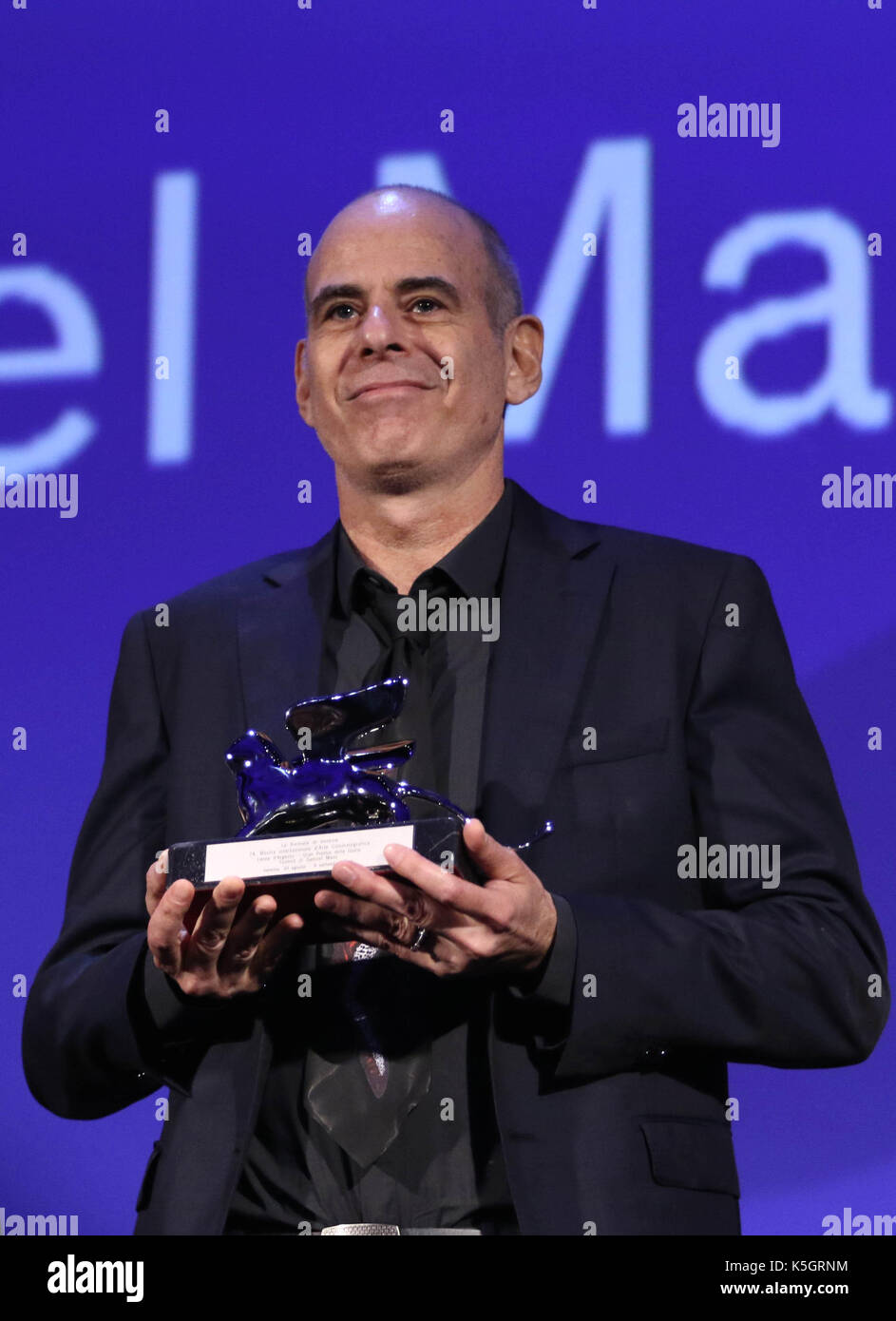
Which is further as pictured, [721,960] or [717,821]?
[717,821]

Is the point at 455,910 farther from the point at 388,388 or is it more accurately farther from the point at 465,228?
the point at 465,228

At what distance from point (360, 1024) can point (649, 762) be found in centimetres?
45

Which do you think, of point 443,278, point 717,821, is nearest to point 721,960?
point 717,821

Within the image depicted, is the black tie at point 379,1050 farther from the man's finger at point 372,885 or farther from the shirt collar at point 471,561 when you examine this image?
the man's finger at point 372,885

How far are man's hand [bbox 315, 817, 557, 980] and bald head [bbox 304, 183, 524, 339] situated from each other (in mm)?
984

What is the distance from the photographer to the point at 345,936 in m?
1.88

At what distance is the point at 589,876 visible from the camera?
6.66 ft

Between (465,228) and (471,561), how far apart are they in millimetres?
483

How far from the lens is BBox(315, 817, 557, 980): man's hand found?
167 cm

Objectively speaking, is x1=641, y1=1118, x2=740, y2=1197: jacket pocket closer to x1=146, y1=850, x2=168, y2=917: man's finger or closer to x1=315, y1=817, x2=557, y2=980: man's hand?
x1=315, y1=817, x2=557, y2=980: man's hand

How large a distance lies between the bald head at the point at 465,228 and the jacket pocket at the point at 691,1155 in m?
1.11

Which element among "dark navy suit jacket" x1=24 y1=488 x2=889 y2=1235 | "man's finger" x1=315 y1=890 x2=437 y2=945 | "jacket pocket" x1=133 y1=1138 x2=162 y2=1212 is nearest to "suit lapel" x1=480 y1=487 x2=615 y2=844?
"dark navy suit jacket" x1=24 y1=488 x2=889 y2=1235

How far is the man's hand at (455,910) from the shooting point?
1674 millimetres
